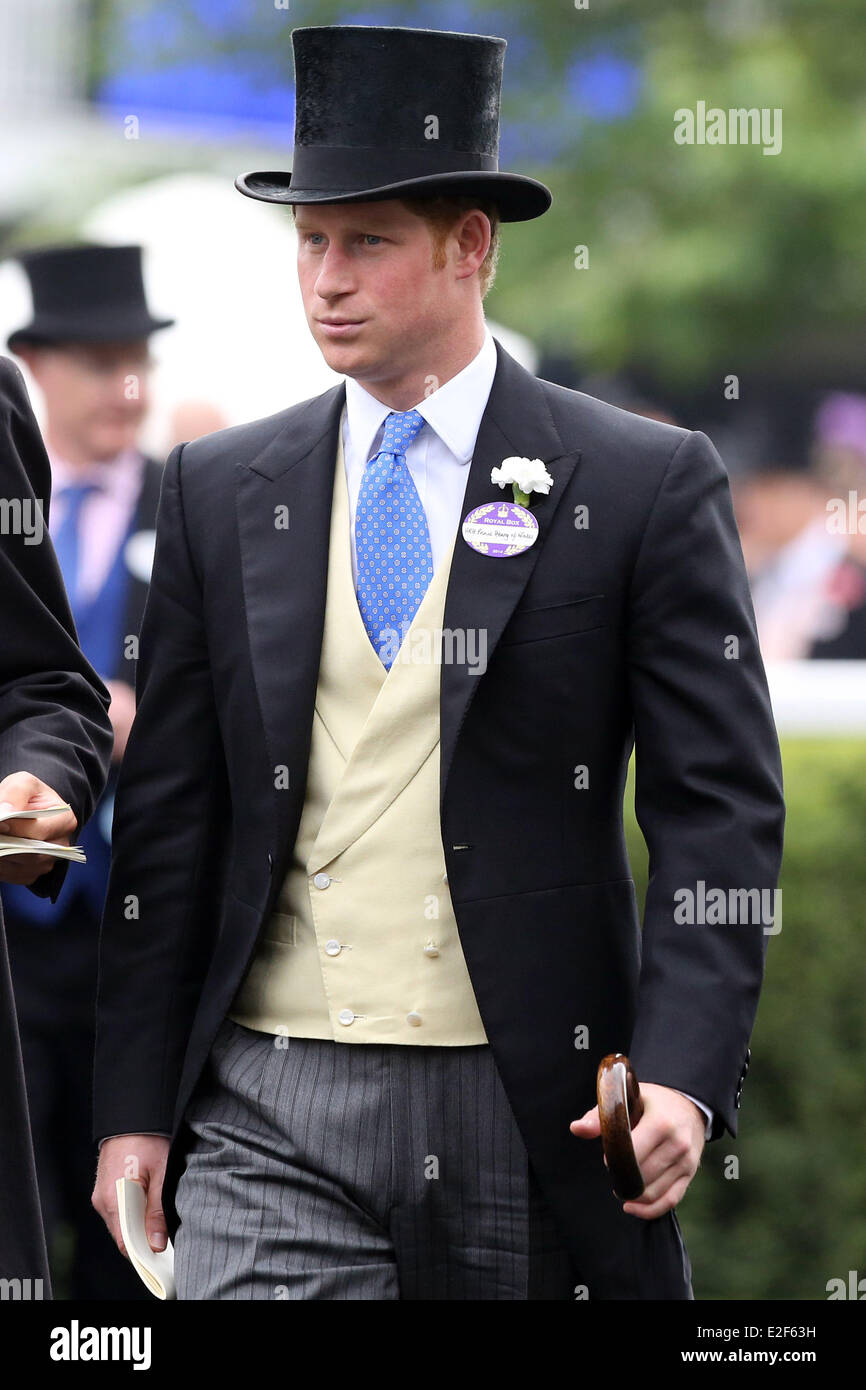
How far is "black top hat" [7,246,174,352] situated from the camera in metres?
6.67

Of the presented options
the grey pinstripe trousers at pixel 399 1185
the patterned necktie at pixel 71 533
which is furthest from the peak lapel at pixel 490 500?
the patterned necktie at pixel 71 533

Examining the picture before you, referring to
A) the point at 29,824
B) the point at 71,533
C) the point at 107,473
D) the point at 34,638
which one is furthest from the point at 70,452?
the point at 29,824

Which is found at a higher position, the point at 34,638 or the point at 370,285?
the point at 370,285

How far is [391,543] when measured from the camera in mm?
3664

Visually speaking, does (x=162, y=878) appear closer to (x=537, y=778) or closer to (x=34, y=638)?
(x=34, y=638)

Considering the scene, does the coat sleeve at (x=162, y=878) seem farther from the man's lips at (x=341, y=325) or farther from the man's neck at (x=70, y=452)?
the man's neck at (x=70, y=452)

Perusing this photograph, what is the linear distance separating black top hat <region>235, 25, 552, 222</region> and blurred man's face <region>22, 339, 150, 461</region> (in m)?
2.71

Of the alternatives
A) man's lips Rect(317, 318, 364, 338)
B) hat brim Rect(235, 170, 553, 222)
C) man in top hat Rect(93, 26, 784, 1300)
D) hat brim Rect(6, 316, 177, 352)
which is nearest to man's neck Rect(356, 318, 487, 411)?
man in top hat Rect(93, 26, 784, 1300)

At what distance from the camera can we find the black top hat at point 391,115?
364 cm

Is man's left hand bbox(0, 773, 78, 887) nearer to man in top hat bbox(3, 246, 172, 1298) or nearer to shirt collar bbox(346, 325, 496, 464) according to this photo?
shirt collar bbox(346, 325, 496, 464)

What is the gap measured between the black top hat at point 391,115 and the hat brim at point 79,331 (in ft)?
9.75

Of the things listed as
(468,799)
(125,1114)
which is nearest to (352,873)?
(468,799)

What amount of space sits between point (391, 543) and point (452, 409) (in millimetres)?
232
